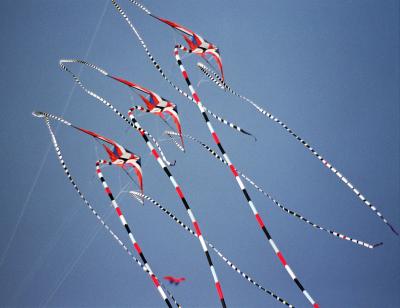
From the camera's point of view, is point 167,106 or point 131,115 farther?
point 167,106

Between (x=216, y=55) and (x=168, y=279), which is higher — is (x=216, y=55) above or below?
above

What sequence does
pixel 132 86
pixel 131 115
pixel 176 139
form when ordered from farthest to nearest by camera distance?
pixel 176 139, pixel 132 86, pixel 131 115

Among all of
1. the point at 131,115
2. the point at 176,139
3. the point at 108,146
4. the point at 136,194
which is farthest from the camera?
the point at 176,139

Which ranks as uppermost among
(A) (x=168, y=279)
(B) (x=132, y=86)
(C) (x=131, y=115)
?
(B) (x=132, y=86)

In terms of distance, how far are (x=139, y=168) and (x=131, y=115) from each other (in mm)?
2246

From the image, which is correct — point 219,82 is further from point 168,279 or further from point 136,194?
point 168,279

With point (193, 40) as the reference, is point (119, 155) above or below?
below

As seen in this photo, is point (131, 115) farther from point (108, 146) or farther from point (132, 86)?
point (108, 146)

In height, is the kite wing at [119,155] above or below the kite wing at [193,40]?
below

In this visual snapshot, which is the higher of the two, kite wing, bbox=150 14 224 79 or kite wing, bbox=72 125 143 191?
kite wing, bbox=150 14 224 79

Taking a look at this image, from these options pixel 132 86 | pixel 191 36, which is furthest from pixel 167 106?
pixel 191 36

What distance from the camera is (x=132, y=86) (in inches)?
410

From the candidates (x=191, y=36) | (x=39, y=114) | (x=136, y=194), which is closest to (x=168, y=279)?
(x=136, y=194)

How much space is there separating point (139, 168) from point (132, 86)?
1.87 m
